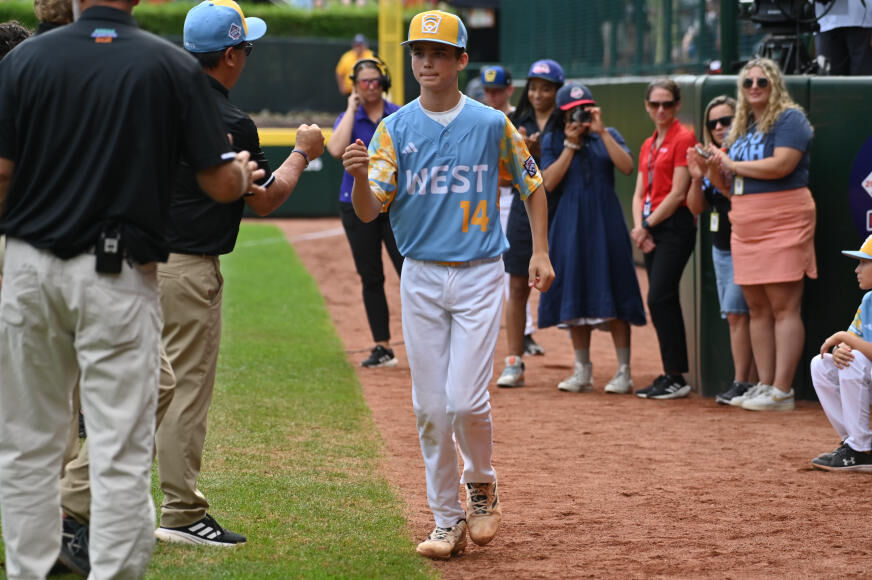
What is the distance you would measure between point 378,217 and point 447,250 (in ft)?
15.5

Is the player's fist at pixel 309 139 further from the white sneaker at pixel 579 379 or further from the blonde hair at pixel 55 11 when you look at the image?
the white sneaker at pixel 579 379

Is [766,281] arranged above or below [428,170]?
below

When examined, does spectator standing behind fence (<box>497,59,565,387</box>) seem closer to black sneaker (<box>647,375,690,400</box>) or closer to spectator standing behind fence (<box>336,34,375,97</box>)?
black sneaker (<box>647,375,690,400</box>)

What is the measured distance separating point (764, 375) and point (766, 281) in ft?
2.33

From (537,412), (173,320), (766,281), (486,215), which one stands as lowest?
(537,412)

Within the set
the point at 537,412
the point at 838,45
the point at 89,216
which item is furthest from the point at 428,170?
the point at 838,45

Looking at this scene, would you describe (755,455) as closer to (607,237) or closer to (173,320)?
(607,237)

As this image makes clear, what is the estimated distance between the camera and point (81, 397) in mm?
→ 3650

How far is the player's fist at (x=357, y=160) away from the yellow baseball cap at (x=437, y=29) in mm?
483

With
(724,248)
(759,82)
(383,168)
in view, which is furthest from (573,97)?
(383,168)

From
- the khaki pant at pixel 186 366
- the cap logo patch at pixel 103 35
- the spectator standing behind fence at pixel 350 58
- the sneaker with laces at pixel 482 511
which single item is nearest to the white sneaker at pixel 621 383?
the sneaker with laces at pixel 482 511

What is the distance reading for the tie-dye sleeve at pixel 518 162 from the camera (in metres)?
4.97

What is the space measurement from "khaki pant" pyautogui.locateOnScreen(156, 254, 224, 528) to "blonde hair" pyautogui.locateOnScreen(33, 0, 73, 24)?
39.1 inches

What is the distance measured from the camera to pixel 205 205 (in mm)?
4660
